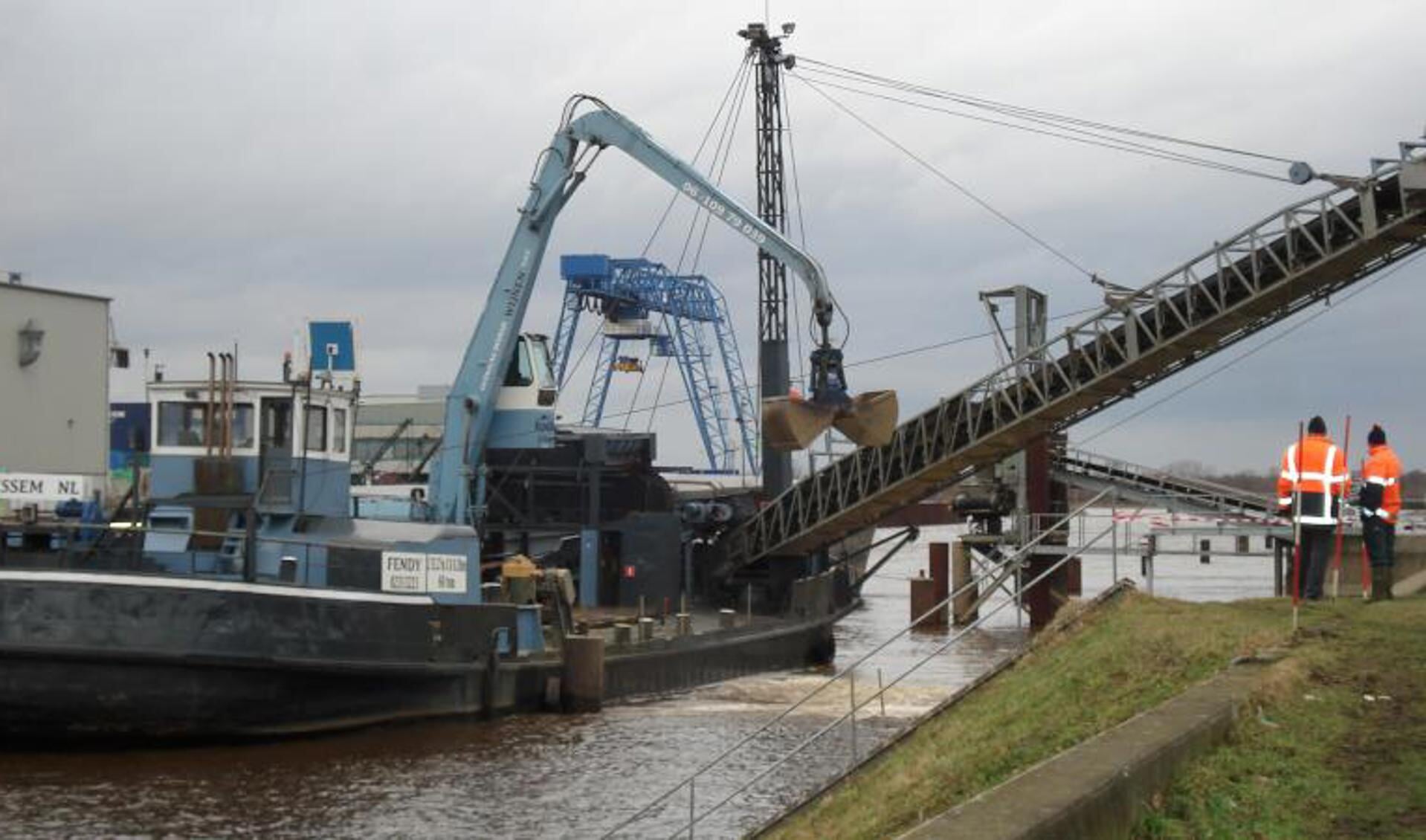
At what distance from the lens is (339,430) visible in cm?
2309

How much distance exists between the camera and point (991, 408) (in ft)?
95.9

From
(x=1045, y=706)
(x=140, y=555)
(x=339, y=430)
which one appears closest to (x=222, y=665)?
(x=140, y=555)

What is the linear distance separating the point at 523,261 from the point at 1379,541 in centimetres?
1862

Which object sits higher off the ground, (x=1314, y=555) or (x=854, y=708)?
(x=1314, y=555)

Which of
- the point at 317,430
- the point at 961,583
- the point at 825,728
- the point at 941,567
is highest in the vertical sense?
the point at 317,430

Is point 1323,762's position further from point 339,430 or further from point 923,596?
point 923,596

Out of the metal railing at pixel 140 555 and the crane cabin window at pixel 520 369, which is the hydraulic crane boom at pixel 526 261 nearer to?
the crane cabin window at pixel 520 369

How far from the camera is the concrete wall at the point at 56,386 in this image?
24.4m

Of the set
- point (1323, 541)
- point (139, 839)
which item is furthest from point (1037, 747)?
point (139, 839)

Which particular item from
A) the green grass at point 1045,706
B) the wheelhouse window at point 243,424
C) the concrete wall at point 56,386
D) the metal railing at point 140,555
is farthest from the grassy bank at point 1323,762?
the concrete wall at point 56,386

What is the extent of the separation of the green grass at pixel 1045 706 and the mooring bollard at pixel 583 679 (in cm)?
1080

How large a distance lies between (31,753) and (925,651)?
20.9 metres

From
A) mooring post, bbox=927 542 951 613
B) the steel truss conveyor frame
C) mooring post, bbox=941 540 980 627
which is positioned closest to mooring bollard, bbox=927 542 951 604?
mooring post, bbox=927 542 951 613

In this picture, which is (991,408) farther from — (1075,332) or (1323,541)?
(1323,541)
